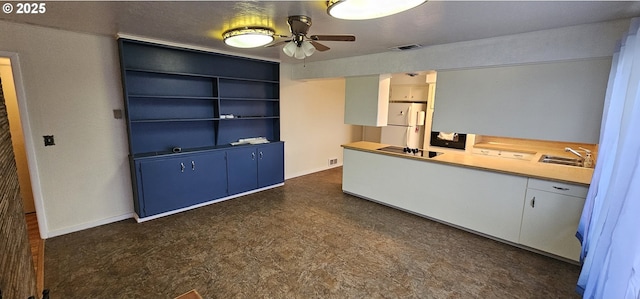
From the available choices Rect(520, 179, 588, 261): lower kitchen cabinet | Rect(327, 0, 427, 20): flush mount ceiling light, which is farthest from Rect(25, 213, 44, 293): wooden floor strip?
Rect(520, 179, 588, 261): lower kitchen cabinet

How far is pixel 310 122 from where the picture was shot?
5742 millimetres

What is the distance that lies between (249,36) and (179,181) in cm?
223

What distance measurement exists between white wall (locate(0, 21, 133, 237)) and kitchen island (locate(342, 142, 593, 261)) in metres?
3.49

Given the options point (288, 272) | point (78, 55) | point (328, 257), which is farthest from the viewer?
point (78, 55)

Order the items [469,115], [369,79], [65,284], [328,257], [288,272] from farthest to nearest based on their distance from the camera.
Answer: [369,79], [469,115], [328,257], [288,272], [65,284]

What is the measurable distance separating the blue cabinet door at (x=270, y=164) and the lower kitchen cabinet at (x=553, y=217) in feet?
11.8

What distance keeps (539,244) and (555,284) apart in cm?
51

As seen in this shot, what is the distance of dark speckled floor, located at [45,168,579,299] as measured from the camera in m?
2.26

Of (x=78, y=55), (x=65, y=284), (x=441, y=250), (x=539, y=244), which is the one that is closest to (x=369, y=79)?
(x=441, y=250)

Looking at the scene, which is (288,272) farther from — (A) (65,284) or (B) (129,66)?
(B) (129,66)

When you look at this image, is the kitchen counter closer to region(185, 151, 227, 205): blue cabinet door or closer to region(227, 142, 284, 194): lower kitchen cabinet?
region(227, 142, 284, 194): lower kitchen cabinet

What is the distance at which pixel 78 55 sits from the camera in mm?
3004

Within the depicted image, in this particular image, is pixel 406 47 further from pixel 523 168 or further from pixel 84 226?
pixel 84 226

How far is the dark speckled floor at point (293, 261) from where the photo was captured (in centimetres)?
226
